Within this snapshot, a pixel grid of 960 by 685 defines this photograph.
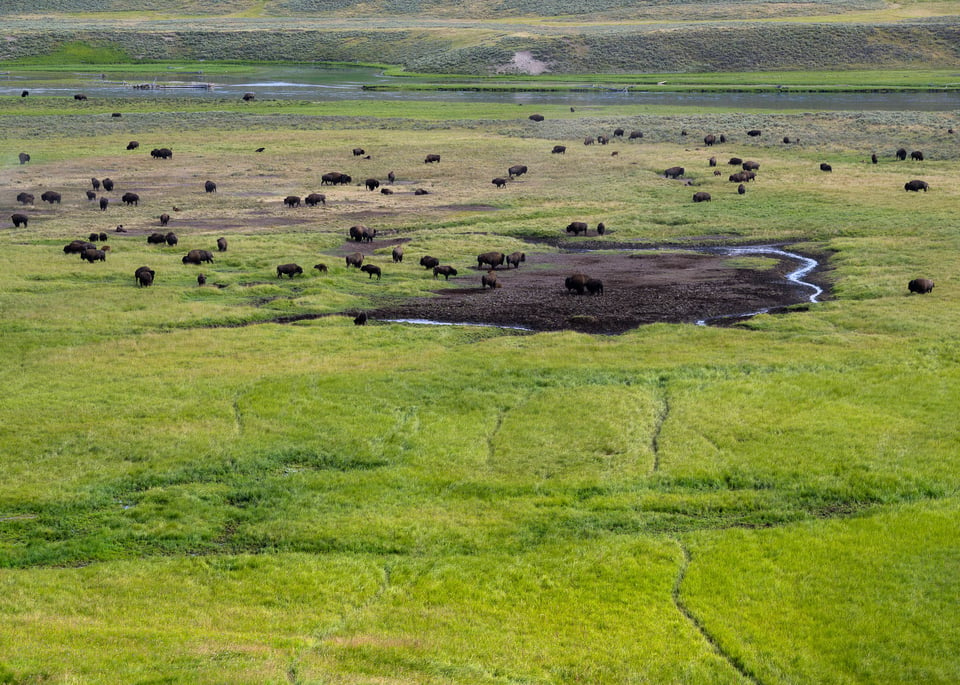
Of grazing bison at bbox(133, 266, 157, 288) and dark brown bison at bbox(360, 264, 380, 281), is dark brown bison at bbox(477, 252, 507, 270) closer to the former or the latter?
dark brown bison at bbox(360, 264, 380, 281)

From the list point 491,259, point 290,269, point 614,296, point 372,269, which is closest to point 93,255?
point 290,269

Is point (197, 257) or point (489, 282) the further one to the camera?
point (197, 257)

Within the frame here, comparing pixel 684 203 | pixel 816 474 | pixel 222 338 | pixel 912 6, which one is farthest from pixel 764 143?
pixel 912 6

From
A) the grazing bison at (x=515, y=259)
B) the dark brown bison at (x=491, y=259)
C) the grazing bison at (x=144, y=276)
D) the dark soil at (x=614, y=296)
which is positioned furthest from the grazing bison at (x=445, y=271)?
the grazing bison at (x=144, y=276)

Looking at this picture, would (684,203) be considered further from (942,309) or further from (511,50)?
(511,50)

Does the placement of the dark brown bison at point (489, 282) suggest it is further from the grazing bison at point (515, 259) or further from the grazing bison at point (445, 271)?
the grazing bison at point (515, 259)

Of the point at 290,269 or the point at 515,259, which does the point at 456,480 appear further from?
the point at 515,259
